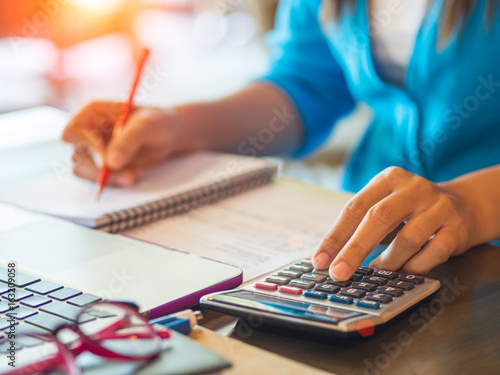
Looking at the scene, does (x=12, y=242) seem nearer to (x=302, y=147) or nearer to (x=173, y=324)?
(x=173, y=324)

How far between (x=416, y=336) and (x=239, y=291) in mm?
139

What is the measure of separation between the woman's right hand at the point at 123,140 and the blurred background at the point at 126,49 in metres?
1.26

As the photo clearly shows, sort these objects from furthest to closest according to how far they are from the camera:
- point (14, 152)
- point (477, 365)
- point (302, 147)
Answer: point (302, 147)
point (14, 152)
point (477, 365)

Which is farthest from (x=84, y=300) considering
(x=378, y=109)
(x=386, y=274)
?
(x=378, y=109)

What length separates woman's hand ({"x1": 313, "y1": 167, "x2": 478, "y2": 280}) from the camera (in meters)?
0.54

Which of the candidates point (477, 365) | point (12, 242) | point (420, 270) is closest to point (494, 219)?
point (420, 270)

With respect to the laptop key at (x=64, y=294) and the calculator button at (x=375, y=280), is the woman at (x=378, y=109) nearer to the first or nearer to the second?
the calculator button at (x=375, y=280)

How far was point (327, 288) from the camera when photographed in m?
0.50

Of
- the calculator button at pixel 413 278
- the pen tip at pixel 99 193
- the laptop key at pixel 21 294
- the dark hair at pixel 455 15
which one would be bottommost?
the laptop key at pixel 21 294

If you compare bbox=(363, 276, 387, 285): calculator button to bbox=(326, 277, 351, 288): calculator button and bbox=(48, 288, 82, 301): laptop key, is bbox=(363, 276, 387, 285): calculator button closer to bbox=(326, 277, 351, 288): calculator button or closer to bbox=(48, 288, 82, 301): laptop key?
bbox=(326, 277, 351, 288): calculator button

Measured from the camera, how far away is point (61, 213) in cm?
70

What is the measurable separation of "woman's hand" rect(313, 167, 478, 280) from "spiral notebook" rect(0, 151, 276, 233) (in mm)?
249

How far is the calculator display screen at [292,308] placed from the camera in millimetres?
450

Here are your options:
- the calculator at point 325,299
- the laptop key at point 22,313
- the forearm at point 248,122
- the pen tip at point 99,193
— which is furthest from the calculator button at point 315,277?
the forearm at point 248,122
